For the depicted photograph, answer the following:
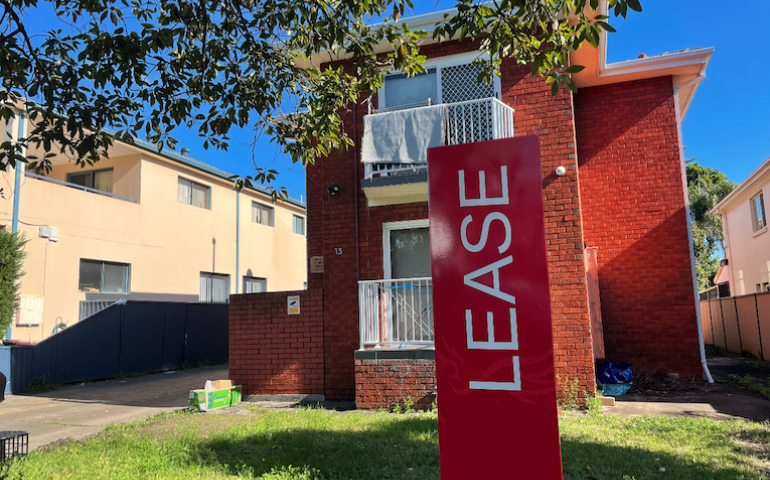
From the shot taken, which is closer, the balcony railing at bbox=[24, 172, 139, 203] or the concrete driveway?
the concrete driveway

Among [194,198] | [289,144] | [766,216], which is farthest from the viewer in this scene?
[194,198]

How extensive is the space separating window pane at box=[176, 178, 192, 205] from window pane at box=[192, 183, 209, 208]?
21 cm

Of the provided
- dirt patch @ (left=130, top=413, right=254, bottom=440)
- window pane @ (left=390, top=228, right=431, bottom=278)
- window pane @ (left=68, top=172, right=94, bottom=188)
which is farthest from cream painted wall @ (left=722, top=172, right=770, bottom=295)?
window pane @ (left=68, top=172, right=94, bottom=188)

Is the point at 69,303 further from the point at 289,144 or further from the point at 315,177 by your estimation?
the point at 289,144

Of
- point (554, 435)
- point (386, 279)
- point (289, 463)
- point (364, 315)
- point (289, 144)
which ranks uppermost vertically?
point (289, 144)

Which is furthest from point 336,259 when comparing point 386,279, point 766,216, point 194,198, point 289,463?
point 766,216

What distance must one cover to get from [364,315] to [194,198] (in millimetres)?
13892

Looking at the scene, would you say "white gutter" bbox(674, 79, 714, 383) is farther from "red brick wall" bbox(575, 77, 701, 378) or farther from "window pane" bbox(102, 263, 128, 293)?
"window pane" bbox(102, 263, 128, 293)

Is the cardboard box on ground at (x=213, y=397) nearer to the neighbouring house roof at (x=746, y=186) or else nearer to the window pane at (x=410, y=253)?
the window pane at (x=410, y=253)

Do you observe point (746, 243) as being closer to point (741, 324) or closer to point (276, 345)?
point (741, 324)

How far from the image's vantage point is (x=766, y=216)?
17125mm

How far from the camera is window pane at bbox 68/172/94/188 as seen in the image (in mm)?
18234

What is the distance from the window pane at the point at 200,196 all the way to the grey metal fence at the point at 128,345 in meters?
4.56

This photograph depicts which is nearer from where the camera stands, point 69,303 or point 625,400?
point 625,400
